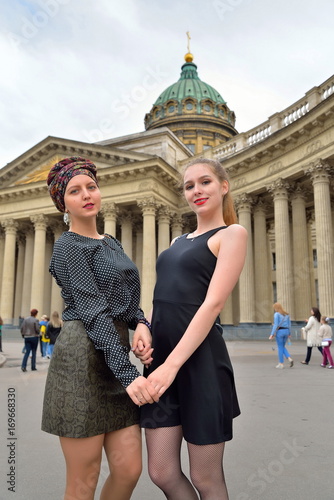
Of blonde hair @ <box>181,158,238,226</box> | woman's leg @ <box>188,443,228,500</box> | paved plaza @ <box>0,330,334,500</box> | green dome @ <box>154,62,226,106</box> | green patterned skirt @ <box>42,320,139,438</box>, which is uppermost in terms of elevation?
green dome @ <box>154,62,226,106</box>

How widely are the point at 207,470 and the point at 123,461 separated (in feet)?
1.52

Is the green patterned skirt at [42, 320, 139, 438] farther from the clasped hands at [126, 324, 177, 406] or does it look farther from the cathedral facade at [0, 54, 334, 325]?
the cathedral facade at [0, 54, 334, 325]

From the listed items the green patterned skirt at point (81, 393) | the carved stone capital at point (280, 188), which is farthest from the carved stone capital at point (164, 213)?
the green patterned skirt at point (81, 393)

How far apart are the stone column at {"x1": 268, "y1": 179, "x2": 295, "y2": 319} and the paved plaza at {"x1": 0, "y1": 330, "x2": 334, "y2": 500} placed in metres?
15.7

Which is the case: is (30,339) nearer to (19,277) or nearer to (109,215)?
(109,215)

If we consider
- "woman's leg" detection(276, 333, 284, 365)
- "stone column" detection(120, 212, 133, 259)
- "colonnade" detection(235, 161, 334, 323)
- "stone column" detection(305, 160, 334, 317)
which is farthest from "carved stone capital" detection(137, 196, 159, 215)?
"woman's leg" detection(276, 333, 284, 365)

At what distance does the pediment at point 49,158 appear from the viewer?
3250 cm

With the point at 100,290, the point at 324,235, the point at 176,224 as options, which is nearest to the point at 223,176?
the point at 100,290

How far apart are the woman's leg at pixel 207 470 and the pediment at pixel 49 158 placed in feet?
96.8

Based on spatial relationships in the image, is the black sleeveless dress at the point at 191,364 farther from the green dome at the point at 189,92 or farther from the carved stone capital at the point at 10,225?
the green dome at the point at 189,92

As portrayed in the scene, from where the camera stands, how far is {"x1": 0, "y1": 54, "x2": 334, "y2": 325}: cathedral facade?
23.1 m

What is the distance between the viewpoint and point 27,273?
37625 millimetres

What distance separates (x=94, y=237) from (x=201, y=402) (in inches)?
47.9

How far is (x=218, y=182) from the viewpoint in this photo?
280 cm
